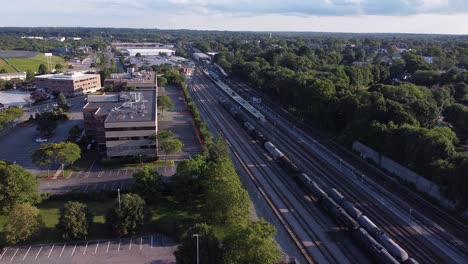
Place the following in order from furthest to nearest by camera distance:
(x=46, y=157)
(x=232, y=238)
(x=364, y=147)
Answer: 1. (x=364, y=147)
2. (x=46, y=157)
3. (x=232, y=238)

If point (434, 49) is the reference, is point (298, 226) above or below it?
below

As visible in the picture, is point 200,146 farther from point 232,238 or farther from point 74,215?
point 232,238


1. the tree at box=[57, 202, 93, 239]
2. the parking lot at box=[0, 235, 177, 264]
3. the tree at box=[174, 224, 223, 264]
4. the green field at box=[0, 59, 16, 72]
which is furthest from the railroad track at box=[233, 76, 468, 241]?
the green field at box=[0, 59, 16, 72]

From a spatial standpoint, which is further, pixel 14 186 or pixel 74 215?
pixel 14 186

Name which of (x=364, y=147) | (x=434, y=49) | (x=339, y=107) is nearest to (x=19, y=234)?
(x=364, y=147)

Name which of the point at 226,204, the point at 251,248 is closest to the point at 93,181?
the point at 226,204

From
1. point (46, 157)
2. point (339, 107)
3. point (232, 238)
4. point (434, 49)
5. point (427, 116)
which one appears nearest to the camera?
point (232, 238)

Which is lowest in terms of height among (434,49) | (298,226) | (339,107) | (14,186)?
(298,226)
